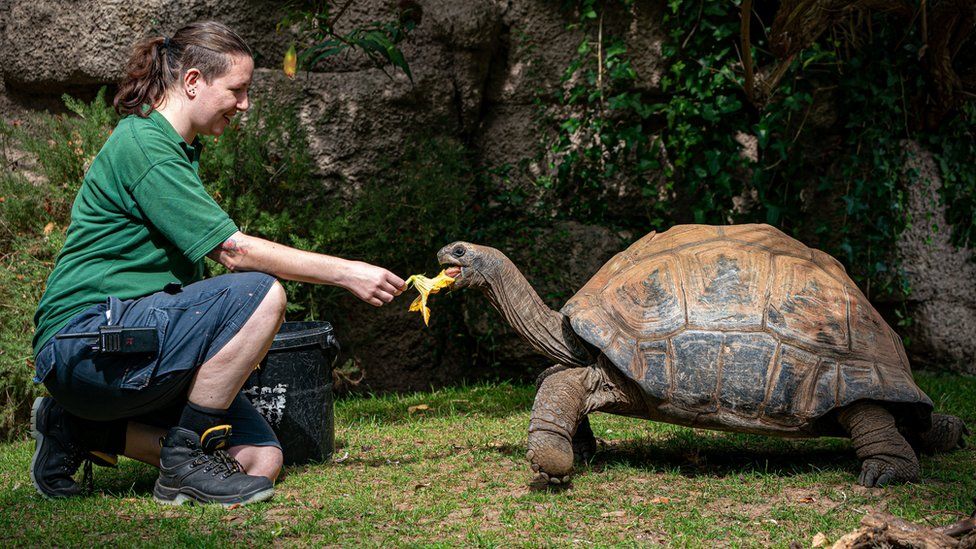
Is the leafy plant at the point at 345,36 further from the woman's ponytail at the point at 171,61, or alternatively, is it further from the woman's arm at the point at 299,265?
the woman's arm at the point at 299,265

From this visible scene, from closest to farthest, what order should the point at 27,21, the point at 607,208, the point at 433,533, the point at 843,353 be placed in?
1. the point at 433,533
2. the point at 843,353
3. the point at 27,21
4. the point at 607,208

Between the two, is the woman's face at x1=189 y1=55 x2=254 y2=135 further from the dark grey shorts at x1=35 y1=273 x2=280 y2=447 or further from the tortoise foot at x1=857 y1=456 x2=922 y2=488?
the tortoise foot at x1=857 y1=456 x2=922 y2=488

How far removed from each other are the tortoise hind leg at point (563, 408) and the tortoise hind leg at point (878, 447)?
0.88 m

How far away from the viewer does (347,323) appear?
611 cm

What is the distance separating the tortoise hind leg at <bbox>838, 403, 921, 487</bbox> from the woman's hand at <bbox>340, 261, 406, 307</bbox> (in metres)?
1.91

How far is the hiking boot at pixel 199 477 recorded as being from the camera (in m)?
3.20

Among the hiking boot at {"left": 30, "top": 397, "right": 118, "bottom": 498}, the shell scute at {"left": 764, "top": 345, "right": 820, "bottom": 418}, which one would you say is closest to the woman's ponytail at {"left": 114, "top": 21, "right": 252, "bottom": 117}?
the hiking boot at {"left": 30, "top": 397, "right": 118, "bottom": 498}

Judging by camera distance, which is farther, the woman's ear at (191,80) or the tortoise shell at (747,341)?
the tortoise shell at (747,341)

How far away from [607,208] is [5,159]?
13.4 ft

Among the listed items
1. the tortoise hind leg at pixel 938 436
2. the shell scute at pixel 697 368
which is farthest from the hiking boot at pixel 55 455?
the tortoise hind leg at pixel 938 436

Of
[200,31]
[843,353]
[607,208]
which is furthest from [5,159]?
[843,353]

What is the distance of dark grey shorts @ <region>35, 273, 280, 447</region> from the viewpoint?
3.12 m

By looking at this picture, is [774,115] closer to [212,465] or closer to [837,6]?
[837,6]

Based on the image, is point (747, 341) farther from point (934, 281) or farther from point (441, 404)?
point (934, 281)
